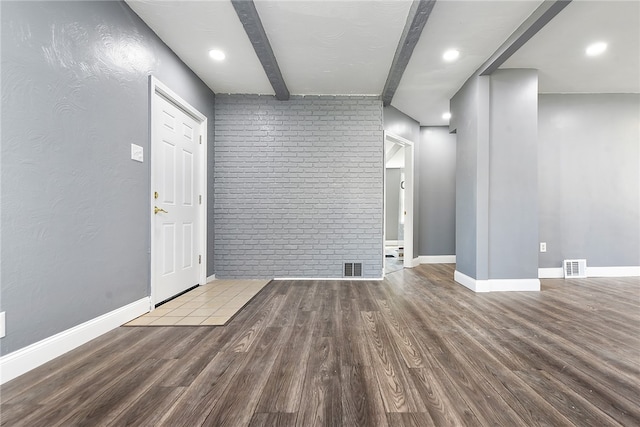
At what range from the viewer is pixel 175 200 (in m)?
2.97

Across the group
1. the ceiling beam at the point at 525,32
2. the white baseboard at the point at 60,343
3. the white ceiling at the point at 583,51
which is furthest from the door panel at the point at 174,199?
the white ceiling at the point at 583,51

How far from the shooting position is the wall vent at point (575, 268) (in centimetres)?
381

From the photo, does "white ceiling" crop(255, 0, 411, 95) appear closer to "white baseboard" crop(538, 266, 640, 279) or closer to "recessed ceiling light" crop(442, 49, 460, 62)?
"recessed ceiling light" crop(442, 49, 460, 62)

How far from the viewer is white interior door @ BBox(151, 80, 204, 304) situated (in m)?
2.62

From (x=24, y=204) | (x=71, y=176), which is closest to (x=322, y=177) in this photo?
(x=71, y=176)

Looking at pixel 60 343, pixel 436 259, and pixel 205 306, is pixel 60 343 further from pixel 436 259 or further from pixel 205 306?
pixel 436 259

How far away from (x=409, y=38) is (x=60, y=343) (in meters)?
3.38

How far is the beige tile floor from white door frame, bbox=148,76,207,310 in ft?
0.63

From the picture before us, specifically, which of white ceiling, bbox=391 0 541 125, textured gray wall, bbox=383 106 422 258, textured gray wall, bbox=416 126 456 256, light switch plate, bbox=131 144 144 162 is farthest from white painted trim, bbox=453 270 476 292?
light switch plate, bbox=131 144 144 162

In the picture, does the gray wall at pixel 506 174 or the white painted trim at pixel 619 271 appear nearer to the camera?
the gray wall at pixel 506 174

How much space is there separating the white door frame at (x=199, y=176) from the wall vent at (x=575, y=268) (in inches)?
193

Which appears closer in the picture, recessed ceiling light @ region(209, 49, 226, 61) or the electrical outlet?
the electrical outlet

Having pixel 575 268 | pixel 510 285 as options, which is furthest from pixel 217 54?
pixel 575 268

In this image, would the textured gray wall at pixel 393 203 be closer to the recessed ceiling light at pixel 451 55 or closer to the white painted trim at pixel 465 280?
the white painted trim at pixel 465 280
